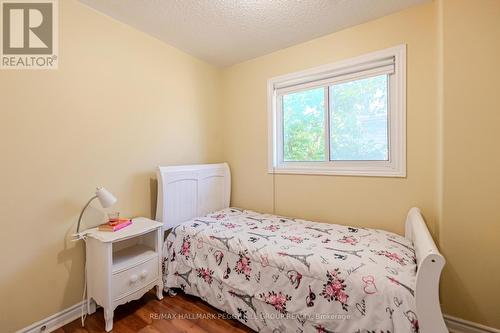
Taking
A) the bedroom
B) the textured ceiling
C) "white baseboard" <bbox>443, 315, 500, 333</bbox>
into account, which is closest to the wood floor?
the bedroom

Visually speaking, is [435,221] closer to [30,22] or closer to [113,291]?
[113,291]

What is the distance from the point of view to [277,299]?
4.70 feet

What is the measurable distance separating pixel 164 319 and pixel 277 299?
2.94 feet

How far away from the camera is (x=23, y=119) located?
142 centimetres

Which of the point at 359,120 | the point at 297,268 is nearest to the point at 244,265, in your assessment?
the point at 297,268

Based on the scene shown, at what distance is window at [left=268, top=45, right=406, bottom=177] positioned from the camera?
1842mm

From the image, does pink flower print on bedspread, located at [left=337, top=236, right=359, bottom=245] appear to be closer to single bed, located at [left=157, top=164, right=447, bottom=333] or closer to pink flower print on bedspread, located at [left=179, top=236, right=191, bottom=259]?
single bed, located at [left=157, top=164, right=447, bottom=333]

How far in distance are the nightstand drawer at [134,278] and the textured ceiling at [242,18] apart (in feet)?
6.64

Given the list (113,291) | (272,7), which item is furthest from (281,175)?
(113,291)

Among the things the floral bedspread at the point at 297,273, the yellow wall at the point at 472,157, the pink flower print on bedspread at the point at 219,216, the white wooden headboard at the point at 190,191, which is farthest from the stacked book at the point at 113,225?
the yellow wall at the point at 472,157

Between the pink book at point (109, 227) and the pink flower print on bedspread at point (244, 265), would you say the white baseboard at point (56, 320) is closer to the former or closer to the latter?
the pink book at point (109, 227)

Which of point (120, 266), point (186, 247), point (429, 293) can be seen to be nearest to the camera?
point (429, 293)

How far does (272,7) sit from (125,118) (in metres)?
1.55

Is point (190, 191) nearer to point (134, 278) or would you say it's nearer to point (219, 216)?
point (219, 216)
